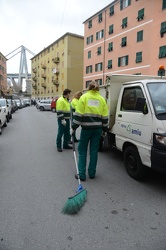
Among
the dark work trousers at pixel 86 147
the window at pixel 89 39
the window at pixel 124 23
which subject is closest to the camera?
the dark work trousers at pixel 86 147

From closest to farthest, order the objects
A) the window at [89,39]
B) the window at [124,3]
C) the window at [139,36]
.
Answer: the window at [139,36], the window at [124,3], the window at [89,39]

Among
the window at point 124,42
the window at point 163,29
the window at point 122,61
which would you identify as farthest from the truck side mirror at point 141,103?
the window at point 124,42

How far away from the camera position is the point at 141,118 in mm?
3713

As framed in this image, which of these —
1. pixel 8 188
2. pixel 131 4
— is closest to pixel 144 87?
pixel 8 188

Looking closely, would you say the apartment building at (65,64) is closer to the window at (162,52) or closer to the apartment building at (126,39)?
the apartment building at (126,39)

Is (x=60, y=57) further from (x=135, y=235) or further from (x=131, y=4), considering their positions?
(x=135, y=235)

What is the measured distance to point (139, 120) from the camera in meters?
3.77

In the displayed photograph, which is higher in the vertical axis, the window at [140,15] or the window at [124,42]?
the window at [140,15]

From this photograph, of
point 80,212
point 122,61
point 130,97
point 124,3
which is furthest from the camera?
point 122,61

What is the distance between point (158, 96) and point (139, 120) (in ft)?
1.87

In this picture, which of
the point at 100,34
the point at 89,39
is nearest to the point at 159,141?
the point at 100,34

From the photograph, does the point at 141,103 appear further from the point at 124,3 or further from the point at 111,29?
the point at 111,29

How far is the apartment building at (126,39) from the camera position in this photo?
76.1 ft

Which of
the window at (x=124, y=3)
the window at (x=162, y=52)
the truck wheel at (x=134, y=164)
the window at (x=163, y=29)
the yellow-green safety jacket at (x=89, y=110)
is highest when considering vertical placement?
the window at (x=124, y=3)
